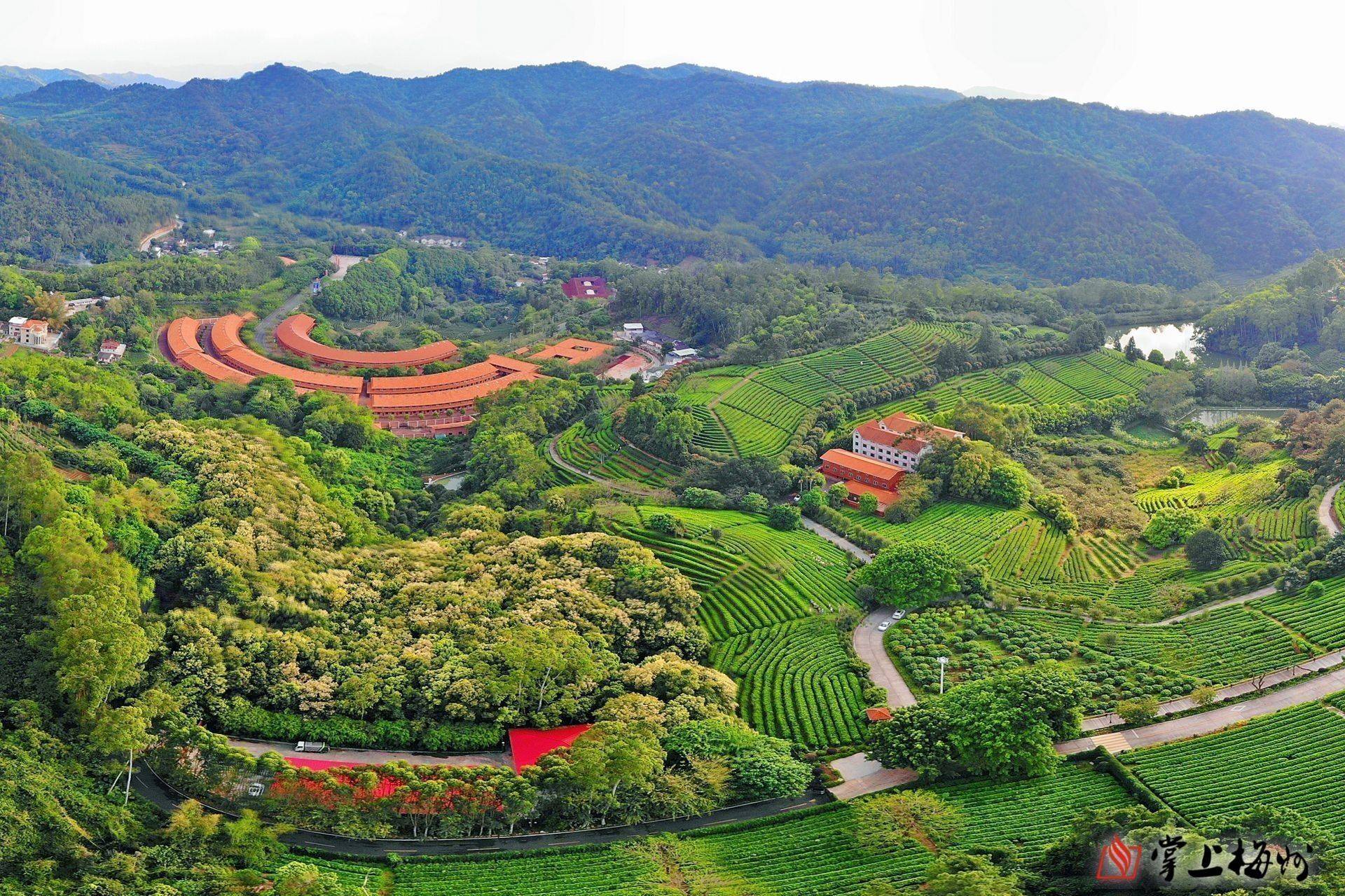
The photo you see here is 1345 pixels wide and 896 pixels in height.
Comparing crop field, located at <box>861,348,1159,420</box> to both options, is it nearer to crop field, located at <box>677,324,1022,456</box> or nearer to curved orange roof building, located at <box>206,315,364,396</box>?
crop field, located at <box>677,324,1022,456</box>

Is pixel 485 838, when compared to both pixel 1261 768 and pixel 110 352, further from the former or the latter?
pixel 110 352

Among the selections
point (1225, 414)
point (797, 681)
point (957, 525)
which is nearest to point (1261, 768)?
point (797, 681)

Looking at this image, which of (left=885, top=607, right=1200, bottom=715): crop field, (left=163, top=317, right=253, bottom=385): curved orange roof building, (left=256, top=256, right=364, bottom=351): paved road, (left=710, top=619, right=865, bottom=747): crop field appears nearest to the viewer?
(left=710, top=619, right=865, bottom=747): crop field

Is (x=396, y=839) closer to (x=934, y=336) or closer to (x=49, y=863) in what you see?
(x=49, y=863)

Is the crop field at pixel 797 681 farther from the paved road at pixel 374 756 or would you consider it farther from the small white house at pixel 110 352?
the small white house at pixel 110 352

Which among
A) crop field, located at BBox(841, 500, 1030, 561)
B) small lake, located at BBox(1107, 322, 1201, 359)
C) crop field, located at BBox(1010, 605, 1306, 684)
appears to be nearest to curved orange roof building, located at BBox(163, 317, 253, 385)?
crop field, located at BBox(841, 500, 1030, 561)

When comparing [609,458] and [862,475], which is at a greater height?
[862,475]

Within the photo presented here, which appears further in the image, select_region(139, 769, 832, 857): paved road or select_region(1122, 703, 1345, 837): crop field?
select_region(1122, 703, 1345, 837): crop field

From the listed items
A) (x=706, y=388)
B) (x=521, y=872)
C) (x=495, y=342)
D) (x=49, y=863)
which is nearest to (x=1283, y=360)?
(x=706, y=388)
